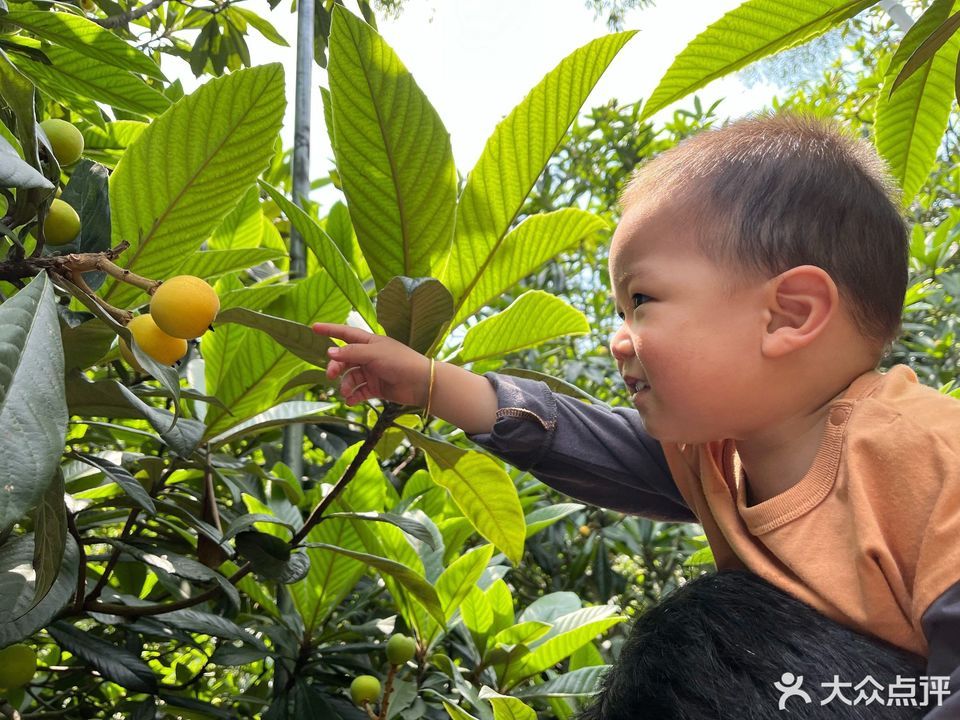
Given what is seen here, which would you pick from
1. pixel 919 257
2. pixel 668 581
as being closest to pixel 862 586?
pixel 668 581

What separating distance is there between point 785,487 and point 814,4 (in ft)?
1.76

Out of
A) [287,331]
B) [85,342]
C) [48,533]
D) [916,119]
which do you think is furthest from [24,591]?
[916,119]

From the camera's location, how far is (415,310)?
98 cm

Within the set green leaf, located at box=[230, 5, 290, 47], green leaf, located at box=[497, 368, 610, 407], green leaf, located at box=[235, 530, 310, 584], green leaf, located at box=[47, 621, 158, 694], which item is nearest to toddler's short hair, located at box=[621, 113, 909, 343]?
green leaf, located at box=[497, 368, 610, 407]

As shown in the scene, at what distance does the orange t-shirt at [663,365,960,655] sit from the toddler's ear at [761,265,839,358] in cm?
9

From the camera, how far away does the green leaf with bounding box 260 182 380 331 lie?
41.0 inches

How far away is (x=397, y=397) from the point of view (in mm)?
1108

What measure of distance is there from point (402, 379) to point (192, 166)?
31 cm

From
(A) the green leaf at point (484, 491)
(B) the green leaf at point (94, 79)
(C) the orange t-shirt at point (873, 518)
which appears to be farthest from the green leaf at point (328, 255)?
(C) the orange t-shirt at point (873, 518)

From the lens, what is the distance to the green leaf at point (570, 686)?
1.46 meters

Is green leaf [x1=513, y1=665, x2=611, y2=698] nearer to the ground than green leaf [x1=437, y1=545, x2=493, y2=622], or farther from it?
nearer to the ground

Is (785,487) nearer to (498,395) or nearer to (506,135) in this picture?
(498,395)

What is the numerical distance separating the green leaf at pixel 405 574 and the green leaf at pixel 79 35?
63 cm

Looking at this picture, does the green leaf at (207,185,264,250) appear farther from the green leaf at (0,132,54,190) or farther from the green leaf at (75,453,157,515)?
the green leaf at (0,132,54,190)
